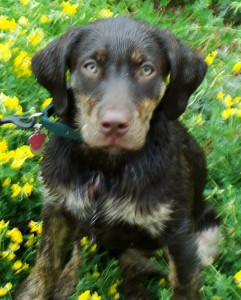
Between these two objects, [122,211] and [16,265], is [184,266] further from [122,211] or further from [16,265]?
[16,265]

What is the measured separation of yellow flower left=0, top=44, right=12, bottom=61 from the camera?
4.50 m

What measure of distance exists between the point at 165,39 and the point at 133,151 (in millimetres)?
611

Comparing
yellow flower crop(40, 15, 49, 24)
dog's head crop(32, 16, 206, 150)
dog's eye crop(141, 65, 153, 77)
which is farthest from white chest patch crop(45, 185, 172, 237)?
yellow flower crop(40, 15, 49, 24)

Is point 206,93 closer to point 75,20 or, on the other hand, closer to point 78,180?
point 75,20

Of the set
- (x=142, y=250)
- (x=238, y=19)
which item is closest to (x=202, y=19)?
(x=238, y=19)

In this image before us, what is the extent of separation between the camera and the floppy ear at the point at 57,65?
3.47 m

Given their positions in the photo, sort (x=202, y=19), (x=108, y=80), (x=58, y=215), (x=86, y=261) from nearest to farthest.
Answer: (x=108, y=80)
(x=58, y=215)
(x=86, y=261)
(x=202, y=19)

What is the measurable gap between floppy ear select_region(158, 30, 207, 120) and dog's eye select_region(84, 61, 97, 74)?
0.39 metres

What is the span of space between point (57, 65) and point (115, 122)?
0.55 metres

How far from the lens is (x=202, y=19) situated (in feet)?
21.6

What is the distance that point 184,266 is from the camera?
151 inches

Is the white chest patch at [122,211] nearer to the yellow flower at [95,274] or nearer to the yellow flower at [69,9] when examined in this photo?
the yellow flower at [95,274]

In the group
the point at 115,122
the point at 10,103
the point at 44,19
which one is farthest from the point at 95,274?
the point at 44,19

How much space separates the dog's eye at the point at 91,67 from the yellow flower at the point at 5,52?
1269 mm
